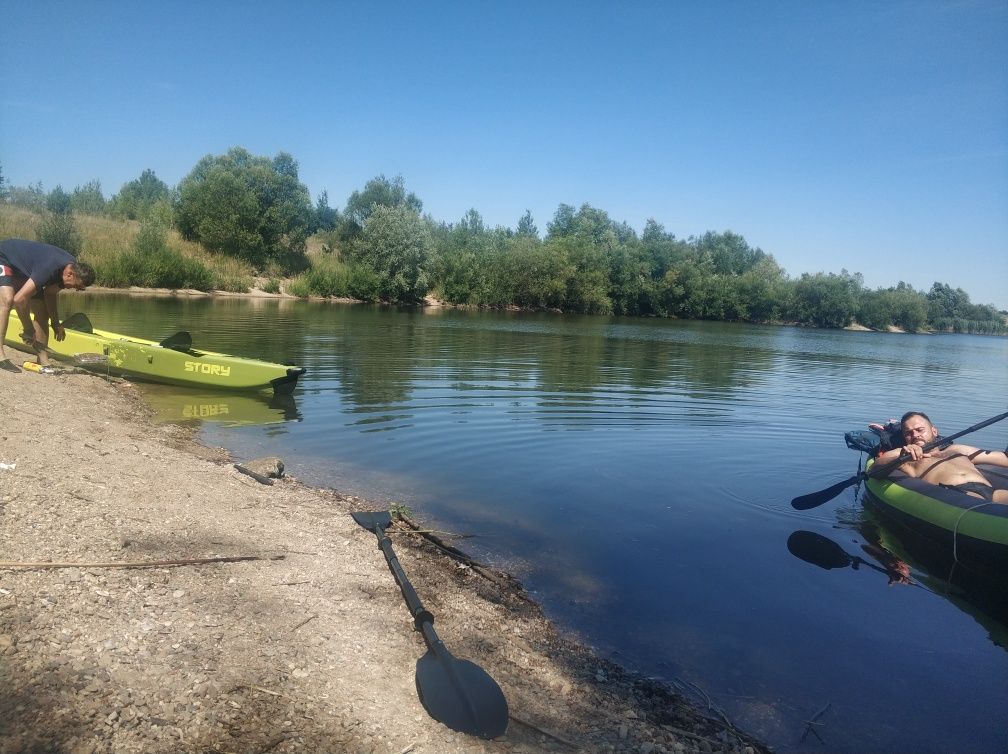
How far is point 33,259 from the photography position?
30.4ft

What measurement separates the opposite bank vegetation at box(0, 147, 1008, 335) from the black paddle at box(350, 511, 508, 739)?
→ 132ft

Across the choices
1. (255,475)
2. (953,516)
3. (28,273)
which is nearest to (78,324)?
(28,273)

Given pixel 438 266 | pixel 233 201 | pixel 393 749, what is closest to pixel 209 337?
pixel 393 749

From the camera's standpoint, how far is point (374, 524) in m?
5.86

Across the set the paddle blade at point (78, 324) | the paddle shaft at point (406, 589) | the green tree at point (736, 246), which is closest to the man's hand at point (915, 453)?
the paddle shaft at point (406, 589)

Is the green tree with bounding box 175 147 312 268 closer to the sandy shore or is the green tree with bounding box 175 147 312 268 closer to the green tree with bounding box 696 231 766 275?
the sandy shore

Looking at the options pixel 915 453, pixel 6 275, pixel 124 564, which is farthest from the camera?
pixel 6 275

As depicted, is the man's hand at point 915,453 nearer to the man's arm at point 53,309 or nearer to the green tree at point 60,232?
the man's arm at point 53,309

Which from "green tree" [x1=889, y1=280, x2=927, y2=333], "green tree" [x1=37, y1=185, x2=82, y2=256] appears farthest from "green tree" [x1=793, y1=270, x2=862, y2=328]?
"green tree" [x1=37, y1=185, x2=82, y2=256]

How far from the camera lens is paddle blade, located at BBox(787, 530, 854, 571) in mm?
6923

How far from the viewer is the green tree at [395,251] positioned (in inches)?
2121

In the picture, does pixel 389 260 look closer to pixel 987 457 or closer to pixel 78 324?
pixel 78 324

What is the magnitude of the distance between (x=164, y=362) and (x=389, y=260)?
42894mm

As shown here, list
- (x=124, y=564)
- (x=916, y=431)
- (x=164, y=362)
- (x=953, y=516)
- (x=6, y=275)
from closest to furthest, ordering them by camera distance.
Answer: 1. (x=124, y=564)
2. (x=953, y=516)
3. (x=916, y=431)
4. (x=6, y=275)
5. (x=164, y=362)
